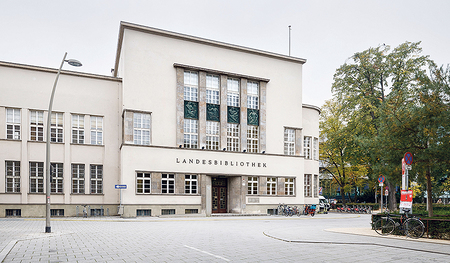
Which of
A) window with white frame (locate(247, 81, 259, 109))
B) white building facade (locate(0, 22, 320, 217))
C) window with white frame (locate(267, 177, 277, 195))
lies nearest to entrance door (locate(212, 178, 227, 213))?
white building facade (locate(0, 22, 320, 217))

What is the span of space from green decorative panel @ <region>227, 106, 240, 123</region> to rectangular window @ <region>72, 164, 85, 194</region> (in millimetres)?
13411

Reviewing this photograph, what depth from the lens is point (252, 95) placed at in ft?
122

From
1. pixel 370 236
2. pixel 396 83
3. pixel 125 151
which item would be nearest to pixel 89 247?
pixel 370 236

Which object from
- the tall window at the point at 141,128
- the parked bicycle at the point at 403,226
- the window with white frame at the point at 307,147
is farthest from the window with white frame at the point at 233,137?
the parked bicycle at the point at 403,226

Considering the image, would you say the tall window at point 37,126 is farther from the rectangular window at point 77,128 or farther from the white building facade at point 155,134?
the rectangular window at point 77,128

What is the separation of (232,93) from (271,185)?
9490 millimetres

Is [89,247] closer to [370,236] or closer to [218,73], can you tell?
[370,236]

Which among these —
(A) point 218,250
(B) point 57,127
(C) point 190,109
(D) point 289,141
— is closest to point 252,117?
(D) point 289,141

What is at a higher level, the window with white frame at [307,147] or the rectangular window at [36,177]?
the window with white frame at [307,147]

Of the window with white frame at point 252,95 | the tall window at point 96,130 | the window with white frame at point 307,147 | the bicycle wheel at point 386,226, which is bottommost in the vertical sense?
the bicycle wheel at point 386,226

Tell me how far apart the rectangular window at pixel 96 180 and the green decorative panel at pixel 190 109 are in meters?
8.64

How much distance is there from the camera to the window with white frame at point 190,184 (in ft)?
108

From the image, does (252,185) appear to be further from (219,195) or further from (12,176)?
(12,176)

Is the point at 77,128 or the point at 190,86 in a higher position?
the point at 190,86
